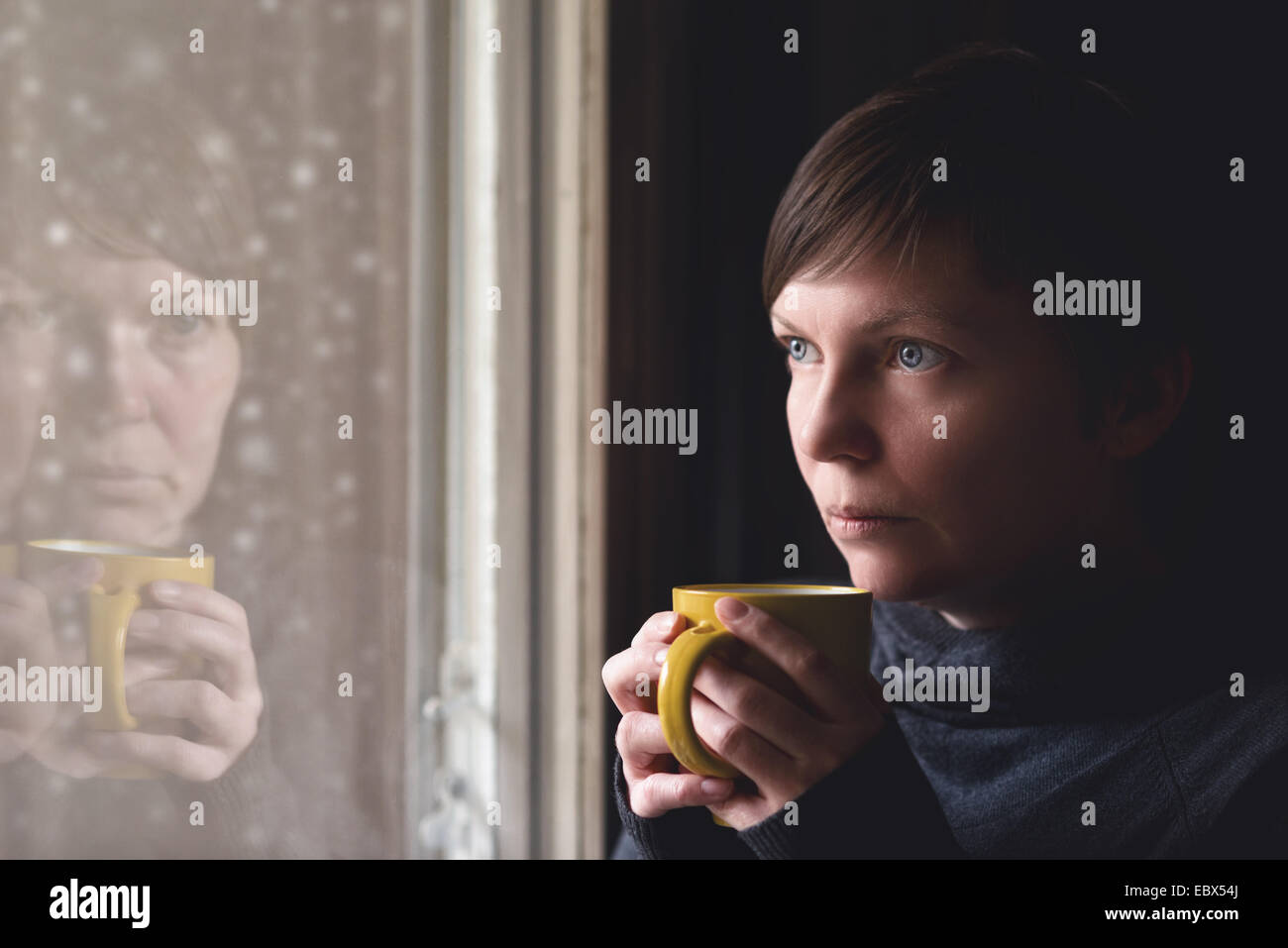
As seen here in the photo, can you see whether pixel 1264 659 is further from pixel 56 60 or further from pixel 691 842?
pixel 56 60

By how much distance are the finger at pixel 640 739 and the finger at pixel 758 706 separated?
49 mm

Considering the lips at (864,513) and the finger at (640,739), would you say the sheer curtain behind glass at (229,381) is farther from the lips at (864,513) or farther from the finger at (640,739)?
the lips at (864,513)

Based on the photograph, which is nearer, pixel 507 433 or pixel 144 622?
pixel 144 622

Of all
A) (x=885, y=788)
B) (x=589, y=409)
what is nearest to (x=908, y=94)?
(x=589, y=409)

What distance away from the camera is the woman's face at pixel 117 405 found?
46 cm

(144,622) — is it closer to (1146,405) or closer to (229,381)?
(229,381)

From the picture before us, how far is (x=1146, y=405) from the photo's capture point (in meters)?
0.51

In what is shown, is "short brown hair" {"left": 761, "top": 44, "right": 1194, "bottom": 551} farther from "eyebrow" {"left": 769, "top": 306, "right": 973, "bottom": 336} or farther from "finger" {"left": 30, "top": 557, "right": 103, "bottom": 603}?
"finger" {"left": 30, "top": 557, "right": 103, "bottom": 603}

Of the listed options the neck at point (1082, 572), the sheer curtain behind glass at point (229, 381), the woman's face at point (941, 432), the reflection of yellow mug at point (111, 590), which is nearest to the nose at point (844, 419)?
the woman's face at point (941, 432)

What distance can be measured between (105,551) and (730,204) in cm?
40

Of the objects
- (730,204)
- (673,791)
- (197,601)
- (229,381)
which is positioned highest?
(730,204)

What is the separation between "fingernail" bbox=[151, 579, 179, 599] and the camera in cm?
47

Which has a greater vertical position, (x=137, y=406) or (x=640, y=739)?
(x=137, y=406)

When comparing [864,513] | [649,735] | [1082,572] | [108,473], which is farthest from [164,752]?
[1082,572]
